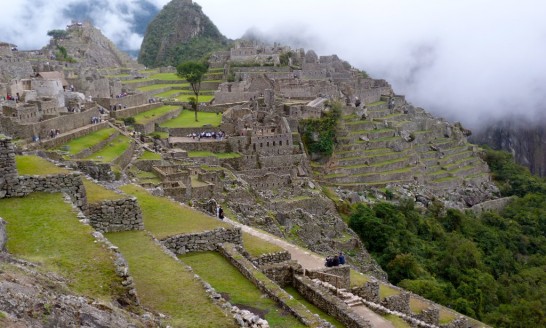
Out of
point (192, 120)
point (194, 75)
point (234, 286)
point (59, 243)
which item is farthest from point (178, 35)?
point (59, 243)

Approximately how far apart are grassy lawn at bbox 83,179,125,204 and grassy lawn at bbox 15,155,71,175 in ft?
2.21

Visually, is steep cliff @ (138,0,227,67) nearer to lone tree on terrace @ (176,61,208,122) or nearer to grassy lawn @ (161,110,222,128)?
lone tree on terrace @ (176,61,208,122)

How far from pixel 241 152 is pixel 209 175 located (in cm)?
820

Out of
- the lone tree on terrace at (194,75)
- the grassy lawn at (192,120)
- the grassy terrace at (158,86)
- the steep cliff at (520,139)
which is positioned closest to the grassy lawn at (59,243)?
the grassy lawn at (192,120)

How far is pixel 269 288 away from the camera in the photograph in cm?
1024

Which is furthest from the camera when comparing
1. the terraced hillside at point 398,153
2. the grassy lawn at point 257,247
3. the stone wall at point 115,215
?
the terraced hillside at point 398,153

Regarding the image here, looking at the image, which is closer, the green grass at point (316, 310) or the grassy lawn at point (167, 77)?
the green grass at point (316, 310)

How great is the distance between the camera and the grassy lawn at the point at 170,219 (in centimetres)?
1172

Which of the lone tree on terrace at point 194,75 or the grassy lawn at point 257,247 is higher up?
the lone tree on terrace at point 194,75

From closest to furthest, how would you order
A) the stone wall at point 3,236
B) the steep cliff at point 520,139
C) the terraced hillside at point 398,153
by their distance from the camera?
the stone wall at point 3,236 → the terraced hillside at point 398,153 → the steep cliff at point 520,139

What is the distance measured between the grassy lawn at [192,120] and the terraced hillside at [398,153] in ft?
29.0

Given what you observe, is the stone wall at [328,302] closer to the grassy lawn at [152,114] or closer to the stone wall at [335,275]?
the stone wall at [335,275]

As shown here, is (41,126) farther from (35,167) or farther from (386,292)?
(386,292)

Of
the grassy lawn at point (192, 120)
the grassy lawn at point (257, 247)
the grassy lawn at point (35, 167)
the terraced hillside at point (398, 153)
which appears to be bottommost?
the terraced hillside at point (398, 153)
